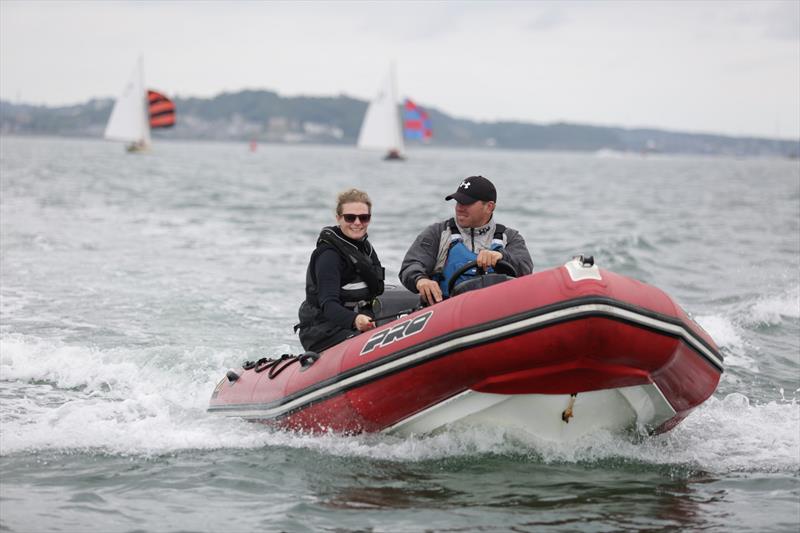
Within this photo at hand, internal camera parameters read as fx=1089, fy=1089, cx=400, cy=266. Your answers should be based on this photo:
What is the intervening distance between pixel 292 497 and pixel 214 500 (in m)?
0.40

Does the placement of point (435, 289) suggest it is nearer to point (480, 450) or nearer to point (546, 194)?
point (480, 450)

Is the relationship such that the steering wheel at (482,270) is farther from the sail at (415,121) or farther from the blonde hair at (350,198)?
the sail at (415,121)

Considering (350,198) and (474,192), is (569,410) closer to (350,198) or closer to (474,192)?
(474,192)

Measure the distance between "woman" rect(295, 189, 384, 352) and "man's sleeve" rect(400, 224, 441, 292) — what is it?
7.5 inches

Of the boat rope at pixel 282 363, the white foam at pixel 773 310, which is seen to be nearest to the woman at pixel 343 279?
the boat rope at pixel 282 363

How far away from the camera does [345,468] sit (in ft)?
20.2

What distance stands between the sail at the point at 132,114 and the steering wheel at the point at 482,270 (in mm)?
69058

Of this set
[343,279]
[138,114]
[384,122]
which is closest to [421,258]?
[343,279]

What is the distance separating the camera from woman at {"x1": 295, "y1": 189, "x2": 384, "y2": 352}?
656 cm

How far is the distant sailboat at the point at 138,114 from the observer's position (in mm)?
73312

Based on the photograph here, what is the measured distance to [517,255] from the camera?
6.78 m

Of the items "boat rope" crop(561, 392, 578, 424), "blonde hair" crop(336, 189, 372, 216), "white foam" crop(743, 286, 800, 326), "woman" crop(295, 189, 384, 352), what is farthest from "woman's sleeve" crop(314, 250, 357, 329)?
"white foam" crop(743, 286, 800, 326)

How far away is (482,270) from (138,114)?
70669mm

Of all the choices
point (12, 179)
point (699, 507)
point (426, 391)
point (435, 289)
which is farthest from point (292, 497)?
point (12, 179)
